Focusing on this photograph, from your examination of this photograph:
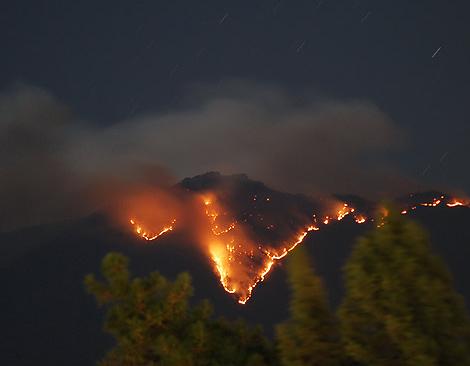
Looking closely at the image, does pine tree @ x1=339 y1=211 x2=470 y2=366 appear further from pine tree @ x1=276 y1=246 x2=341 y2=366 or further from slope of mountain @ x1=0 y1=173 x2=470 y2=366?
slope of mountain @ x1=0 y1=173 x2=470 y2=366

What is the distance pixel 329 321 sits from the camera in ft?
28.1

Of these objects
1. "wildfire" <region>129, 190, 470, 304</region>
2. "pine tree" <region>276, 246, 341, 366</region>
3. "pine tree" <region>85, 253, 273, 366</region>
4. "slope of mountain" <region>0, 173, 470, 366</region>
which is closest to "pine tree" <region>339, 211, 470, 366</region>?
"pine tree" <region>276, 246, 341, 366</region>

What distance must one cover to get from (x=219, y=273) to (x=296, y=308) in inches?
6583

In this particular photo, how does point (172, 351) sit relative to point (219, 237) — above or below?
below

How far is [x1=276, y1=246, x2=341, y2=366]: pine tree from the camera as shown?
8.30m

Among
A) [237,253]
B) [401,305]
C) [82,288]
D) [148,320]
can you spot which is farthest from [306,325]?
[237,253]

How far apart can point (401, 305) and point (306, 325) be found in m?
1.49

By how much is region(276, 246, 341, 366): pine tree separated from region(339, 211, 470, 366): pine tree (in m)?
0.31

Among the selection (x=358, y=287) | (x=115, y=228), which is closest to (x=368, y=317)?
(x=358, y=287)

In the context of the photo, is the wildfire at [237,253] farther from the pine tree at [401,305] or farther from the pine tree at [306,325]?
the pine tree at [401,305]

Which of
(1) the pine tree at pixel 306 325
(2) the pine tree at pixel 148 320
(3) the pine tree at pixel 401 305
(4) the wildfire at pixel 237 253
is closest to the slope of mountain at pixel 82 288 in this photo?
(4) the wildfire at pixel 237 253

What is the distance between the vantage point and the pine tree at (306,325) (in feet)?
27.2

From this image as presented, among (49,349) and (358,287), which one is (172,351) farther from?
(49,349)

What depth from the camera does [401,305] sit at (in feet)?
24.6
